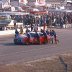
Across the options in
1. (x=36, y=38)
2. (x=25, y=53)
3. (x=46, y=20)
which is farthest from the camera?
(x=46, y=20)

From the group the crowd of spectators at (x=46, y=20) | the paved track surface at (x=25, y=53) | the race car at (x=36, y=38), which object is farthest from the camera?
the crowd of spectators at (x=46, y=20)

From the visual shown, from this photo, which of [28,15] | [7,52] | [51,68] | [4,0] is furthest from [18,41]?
[4,0]

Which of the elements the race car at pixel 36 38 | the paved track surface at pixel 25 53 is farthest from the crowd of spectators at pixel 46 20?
the paved track surface at pixel 25 53

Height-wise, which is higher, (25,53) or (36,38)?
(25,53)

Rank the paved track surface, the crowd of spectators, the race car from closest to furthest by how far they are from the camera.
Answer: the paved track surface < the race car < the crowd of spectators

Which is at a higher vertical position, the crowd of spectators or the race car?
the race car

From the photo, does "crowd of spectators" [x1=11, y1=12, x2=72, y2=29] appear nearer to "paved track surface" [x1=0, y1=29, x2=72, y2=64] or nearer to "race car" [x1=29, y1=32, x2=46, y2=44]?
"race car" [x1=29, y1=32, x2=46, y2=44]

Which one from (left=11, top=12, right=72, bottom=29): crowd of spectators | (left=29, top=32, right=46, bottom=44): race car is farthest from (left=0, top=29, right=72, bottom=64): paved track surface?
(left=11, top=12, right=72, bottom=29): crowd of spectators

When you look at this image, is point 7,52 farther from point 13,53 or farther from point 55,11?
point 55,11

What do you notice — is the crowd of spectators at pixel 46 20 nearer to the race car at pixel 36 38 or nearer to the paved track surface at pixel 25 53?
the race car at pixel 36 38

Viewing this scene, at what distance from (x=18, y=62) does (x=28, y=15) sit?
36.0 metres

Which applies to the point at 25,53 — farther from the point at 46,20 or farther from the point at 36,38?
the point at 46,20

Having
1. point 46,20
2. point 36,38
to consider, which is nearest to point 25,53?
point 36,38

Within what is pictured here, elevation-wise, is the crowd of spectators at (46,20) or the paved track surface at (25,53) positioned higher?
the paved track surface at (25,53)
